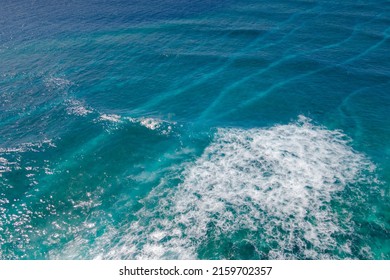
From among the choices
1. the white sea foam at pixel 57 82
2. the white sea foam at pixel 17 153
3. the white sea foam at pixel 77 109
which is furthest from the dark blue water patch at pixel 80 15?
the white sea foam at pixel 17 153

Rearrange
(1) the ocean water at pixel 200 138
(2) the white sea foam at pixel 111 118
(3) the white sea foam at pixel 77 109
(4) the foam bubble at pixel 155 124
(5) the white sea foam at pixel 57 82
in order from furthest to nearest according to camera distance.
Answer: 1. (5) the white sea foam at pixel 57 82
2. (3) the white sea foam at pixel 77 109
3. (2) the white sea foam at pixel 111 118
4. (4) the foam bubble at pixel 155 124
5. (1) the ocean water at pixel 200 138

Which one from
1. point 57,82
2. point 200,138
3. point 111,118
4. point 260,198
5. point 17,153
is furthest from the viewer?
point 57,82

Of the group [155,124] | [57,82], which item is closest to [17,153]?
[57,82]

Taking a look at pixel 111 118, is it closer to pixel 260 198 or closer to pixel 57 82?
pixel 57 82

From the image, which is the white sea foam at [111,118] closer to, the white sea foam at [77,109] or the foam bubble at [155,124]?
the foam bubble at [155,124]

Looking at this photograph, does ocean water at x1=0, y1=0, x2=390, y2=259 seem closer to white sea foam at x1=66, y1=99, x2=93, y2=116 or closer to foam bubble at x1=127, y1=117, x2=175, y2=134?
foam bubble at x1=127, y1=117, x2=175, y2=134
